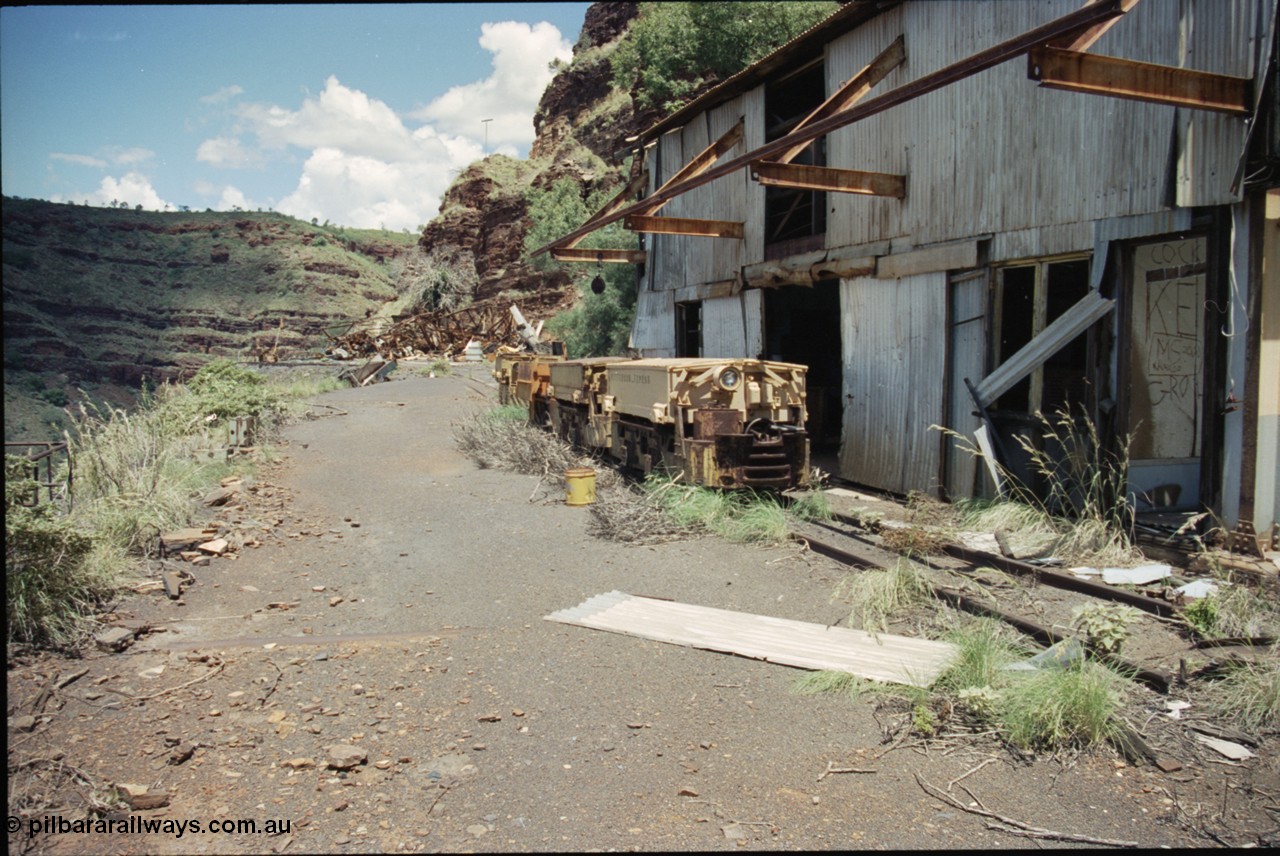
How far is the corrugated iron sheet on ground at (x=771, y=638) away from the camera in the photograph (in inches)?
191

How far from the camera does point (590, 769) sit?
12.5ft

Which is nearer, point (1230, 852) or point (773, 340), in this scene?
point (1230, 852)

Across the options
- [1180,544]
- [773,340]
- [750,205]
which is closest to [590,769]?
[1180,544]

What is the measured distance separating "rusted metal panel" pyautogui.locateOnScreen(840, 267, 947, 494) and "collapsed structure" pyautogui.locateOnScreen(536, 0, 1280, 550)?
0.03 metres

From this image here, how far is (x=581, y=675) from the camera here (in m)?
4.89

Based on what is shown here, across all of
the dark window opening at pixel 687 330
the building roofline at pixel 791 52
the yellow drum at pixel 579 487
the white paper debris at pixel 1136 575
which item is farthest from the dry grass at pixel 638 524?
the dark window opening at pixel 687 330

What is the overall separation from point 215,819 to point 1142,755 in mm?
4182

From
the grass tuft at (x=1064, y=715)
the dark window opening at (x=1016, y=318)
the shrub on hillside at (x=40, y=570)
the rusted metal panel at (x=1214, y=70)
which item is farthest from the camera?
the dark window opening at (x=1016, y=318)

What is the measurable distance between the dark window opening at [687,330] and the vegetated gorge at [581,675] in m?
4.95

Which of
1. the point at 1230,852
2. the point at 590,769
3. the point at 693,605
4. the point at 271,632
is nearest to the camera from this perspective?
the point at 1230,852

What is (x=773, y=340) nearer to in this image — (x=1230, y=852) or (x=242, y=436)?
(x=242, y=436)

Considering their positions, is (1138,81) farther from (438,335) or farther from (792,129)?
(438,335)

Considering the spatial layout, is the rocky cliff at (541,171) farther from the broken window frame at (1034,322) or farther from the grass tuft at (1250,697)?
the grass tuft at (1250,697)

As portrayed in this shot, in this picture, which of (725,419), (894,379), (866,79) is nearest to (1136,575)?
(725,419)
